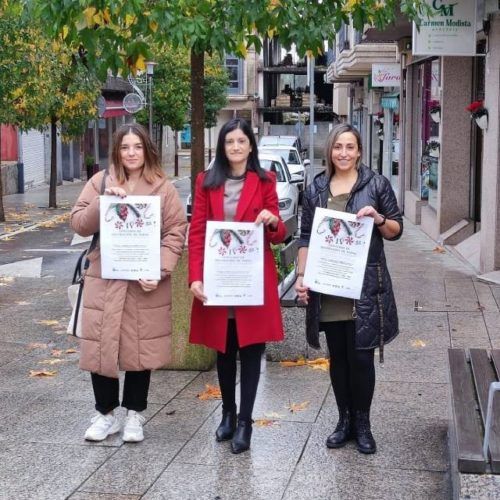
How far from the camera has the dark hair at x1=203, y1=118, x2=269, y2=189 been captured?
5539 mm

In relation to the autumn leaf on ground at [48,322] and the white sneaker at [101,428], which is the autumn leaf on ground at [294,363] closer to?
the white sneaker at [101,428]

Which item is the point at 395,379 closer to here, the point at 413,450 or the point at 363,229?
the point at 413,450

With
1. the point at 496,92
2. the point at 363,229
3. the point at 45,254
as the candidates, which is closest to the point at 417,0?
the point at 496,92

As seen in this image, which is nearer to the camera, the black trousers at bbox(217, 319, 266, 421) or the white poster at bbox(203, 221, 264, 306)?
the white poster at bbox(203, 221, 264, 306)

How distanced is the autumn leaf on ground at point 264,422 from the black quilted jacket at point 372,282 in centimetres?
89

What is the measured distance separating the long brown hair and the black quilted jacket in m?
0.91

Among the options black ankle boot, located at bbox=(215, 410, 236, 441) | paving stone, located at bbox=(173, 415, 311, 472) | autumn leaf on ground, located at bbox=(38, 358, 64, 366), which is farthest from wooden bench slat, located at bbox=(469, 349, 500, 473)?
autumn leaf on ground, located at bbox=(38, 358, 64, 366)

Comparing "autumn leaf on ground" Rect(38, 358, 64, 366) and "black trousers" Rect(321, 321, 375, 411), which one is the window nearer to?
"autumn leaf on ground" Rect(38, 358, 64, 366)

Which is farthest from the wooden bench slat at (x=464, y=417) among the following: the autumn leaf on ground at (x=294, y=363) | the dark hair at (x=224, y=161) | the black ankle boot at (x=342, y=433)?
the autumn leaf on ground at (x=294, y=363)

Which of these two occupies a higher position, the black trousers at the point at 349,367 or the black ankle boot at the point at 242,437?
the black trousers at the point at 349,367

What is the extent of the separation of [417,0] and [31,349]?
4.69m

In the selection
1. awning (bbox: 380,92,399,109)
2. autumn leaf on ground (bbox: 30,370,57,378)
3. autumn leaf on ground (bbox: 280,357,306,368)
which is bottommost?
autumn leaf on ground (bbox: 30,370,57,378)

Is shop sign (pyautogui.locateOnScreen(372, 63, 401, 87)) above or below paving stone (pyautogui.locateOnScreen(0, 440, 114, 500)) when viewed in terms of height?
above

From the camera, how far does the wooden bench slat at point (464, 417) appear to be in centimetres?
407
